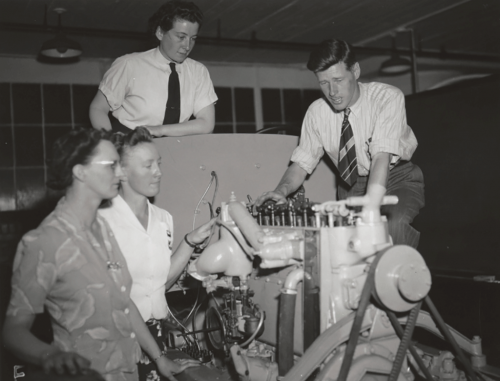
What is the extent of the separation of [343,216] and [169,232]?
86 cm

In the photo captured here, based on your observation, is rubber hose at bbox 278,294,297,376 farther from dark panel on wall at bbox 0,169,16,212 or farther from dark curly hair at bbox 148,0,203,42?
dark panel on wall at bbox 0,169,16,212

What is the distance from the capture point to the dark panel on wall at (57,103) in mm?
7798

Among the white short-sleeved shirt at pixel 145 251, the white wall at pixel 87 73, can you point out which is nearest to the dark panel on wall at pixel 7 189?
the white wall at pixel 87 73

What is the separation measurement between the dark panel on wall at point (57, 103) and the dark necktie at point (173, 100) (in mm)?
5387

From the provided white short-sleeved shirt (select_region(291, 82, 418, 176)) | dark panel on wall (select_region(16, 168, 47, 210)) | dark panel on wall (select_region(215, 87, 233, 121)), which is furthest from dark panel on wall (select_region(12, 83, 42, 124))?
white short-sleeved shirt (select_region(291, 82, 418, 176))

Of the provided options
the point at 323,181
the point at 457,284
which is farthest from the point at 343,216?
the point at 457,284

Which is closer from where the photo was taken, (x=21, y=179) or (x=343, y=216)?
(x=343, y=216)

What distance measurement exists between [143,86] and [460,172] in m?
3.11

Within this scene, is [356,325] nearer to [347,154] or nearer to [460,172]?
[347,154]

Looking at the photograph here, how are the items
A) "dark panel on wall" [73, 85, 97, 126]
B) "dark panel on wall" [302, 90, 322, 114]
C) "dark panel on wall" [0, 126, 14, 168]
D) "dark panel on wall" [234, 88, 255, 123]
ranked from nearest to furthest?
"dark panel on wall" [0, 126, 14, 168] → "dark panel on wall" [73, 85, 97, 126] → "dark panel on wall" [234, 88, 255, 123] → "dark panel on wall" [302, 90, 322, 114]

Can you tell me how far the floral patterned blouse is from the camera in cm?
163

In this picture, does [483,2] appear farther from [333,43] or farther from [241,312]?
[241,312]

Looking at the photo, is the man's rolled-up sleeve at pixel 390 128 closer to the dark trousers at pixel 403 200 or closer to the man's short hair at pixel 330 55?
the dark trousers at pixel 403 200

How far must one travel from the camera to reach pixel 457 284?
4273 millimetres
